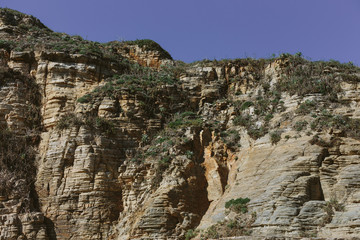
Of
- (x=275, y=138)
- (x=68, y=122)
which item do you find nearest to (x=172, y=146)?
(x=275, y=138)

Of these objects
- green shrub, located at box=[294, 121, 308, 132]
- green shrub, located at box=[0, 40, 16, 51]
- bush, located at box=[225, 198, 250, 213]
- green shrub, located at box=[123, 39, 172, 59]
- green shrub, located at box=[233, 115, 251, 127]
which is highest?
green shrub, located at box=[123, 39, 172, 59]

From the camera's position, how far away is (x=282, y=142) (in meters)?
18.4

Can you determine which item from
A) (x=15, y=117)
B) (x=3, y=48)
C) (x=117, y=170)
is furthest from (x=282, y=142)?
(x=3, y=48)

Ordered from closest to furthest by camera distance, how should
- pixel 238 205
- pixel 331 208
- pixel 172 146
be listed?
pixel 331 208 → pixel 238 205 → pixel 172 146

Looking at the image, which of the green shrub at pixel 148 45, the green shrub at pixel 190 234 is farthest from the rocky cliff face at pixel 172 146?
the green shrub at pixel 148 45

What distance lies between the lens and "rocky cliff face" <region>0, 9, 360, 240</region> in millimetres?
16078

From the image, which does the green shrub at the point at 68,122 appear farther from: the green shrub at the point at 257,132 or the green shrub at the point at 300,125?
the green shrub at the point at 300,125

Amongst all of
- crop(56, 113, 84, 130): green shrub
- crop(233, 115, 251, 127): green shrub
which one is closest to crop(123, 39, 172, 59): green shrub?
crop(233, 115, 251, 127): green shrub

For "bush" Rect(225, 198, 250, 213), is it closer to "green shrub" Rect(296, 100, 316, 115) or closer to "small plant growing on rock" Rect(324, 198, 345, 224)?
"small plant growing on rock" Rect(324, 198, 345, 224)

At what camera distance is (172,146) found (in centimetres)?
2002

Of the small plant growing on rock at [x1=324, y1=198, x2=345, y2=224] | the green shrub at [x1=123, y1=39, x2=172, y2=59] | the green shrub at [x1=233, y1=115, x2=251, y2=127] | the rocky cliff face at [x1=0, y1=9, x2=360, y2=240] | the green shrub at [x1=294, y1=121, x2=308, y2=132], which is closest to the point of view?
the small plant growing on rock at [x1=324, y1=198, x2=345, y2=224]

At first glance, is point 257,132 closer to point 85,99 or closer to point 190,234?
point 190,234

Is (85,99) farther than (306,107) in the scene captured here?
Yes

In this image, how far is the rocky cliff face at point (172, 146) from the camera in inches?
633
